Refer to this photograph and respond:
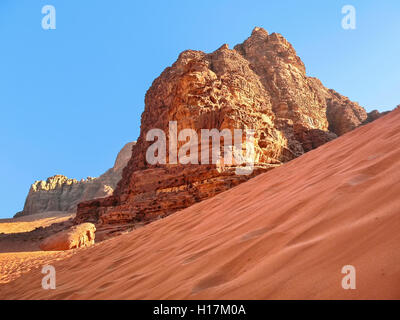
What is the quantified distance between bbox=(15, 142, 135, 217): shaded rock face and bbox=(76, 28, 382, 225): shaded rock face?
25250 mm

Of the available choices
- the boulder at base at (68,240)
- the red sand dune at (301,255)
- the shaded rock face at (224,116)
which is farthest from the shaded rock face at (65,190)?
the red sand dune at (301,255)

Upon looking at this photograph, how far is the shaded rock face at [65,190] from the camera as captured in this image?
5044 cm

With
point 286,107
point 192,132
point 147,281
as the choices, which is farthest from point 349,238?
point 286,107

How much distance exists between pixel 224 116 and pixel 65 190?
1935 inches

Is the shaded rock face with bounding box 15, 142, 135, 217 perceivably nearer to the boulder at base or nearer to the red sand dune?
the boulder at base

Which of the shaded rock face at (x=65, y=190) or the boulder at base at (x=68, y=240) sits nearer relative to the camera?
the boulder at base at (x=68, y=240)

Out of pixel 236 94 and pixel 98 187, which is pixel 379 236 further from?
pixel 98 187

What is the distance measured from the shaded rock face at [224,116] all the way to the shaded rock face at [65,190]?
25.3 meters

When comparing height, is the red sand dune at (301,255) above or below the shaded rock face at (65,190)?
below

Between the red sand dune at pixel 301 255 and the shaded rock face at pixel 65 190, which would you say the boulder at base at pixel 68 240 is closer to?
the red sand dune at pixel 301 255

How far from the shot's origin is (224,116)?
16125 mm

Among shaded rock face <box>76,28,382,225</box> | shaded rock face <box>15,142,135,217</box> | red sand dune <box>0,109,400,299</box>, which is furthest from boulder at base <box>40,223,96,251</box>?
shaded rock face <box>15,142,135,217</box>

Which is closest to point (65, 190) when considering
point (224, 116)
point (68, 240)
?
point (224, 116)

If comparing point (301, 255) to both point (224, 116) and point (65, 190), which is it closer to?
point (224, 116)
